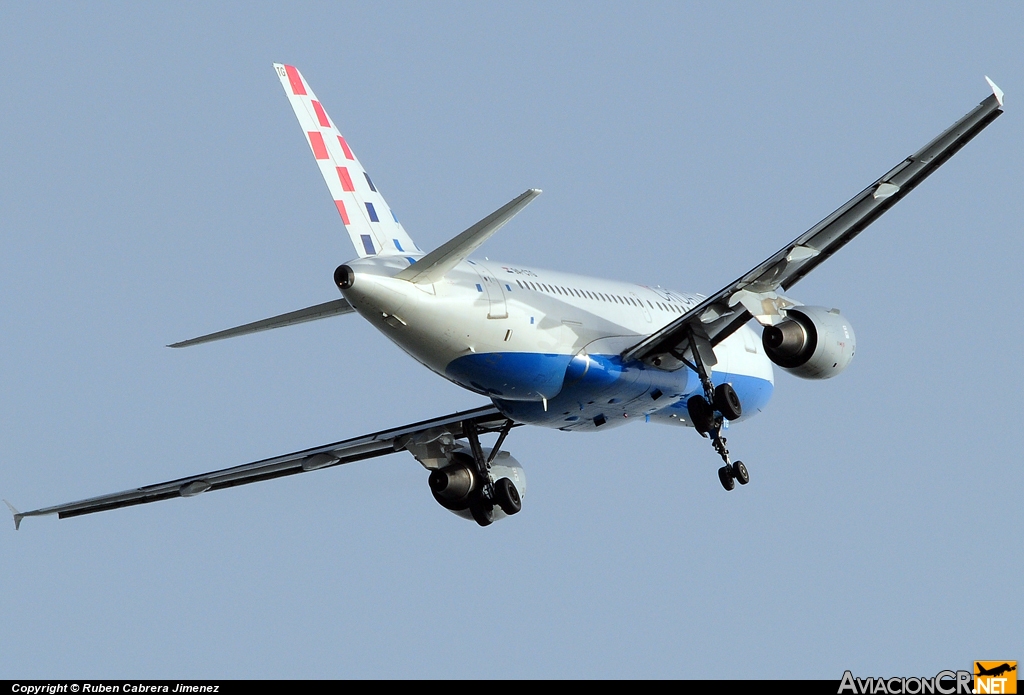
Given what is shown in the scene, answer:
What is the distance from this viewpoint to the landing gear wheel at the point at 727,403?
29562mm

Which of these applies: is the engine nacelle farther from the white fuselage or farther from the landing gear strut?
the landing gear strut

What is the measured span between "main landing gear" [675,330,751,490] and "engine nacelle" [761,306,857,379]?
49.2 inches

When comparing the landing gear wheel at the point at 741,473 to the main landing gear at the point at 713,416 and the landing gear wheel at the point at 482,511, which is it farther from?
the landing gear wheel at the point at 482,511

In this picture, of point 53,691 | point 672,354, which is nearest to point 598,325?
point 672,354

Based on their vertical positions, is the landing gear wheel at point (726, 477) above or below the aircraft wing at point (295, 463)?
below

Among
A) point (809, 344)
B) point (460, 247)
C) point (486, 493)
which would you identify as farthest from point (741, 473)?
point (460, 247)

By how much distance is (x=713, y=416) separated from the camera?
2998 cm

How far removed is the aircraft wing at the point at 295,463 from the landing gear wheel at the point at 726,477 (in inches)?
191

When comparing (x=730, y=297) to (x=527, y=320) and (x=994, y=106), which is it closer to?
(x=527, y=320)

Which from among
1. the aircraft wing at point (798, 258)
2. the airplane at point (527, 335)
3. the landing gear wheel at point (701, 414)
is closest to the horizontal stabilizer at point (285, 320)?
the airplane at point (527, 335)

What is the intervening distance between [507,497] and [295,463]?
180 inches

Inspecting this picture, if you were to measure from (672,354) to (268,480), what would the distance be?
366 inches

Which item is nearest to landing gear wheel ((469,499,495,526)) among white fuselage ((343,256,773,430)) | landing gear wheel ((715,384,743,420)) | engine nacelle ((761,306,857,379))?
white fuselage ((343,256,773,430))

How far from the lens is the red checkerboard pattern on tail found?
27.6 metres
